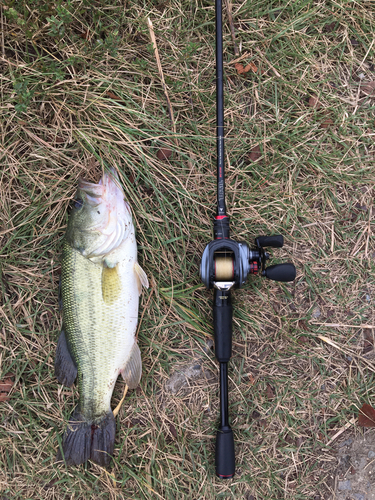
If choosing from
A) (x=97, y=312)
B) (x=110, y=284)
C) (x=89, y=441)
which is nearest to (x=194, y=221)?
(x=110, y=284)

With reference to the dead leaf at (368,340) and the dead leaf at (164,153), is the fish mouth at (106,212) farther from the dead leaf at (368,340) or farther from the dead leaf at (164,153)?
the dead leaf at (368,340)

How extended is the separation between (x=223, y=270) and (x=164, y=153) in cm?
108

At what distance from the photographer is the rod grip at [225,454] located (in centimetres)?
234

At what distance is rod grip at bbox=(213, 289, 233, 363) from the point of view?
2.32 m

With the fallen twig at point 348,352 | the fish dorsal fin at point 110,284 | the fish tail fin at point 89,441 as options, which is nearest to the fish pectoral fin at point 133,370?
the fish tail fin at point 89,441

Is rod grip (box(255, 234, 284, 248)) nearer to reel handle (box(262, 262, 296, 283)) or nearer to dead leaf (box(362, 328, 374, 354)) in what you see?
reel handle (box(262, 262, 296, 283))

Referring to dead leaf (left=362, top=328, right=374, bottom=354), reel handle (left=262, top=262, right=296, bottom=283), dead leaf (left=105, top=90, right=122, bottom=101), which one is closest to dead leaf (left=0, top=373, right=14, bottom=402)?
reel handle (left=262, top=262, right=296, bottom=283)

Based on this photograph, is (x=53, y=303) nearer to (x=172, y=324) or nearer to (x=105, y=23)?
(x=172, y=324)

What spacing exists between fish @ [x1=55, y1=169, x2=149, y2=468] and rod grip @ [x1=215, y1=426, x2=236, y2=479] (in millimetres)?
755

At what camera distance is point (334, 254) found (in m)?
2.69

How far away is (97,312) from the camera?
231 centimetres

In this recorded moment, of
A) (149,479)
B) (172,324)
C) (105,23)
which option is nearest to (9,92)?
(105,23)

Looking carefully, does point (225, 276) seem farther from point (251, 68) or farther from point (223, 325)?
point (251, 68)

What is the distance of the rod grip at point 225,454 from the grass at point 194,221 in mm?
200
